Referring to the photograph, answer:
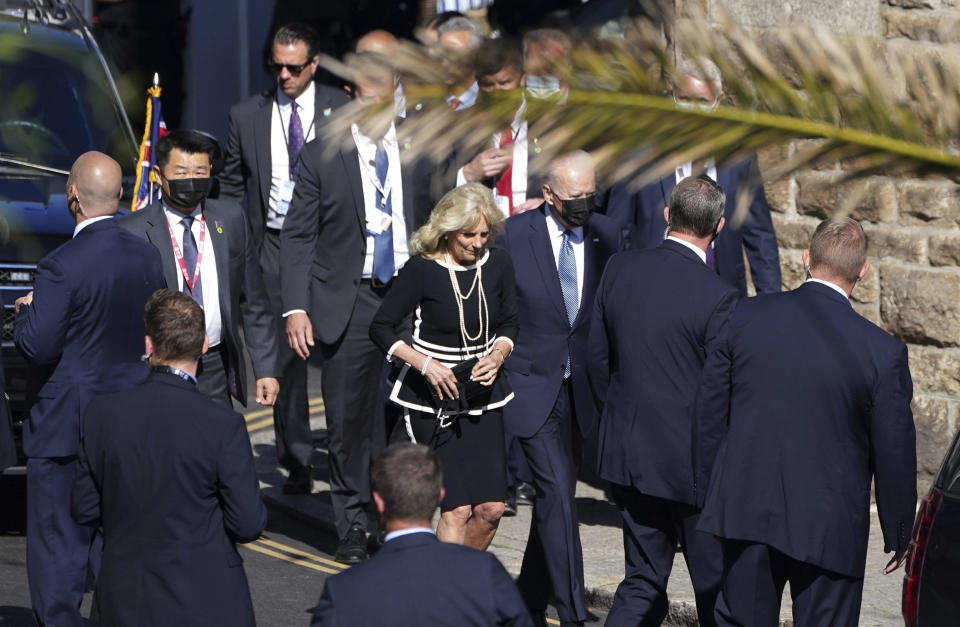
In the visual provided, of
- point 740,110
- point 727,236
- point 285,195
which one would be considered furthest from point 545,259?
point 740,110

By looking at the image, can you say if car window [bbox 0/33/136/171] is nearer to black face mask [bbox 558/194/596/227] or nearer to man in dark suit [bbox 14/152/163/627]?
man in dark suit [bbox 14/152/163/627]

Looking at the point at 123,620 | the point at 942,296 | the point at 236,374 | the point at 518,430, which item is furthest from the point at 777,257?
the point at 123,620

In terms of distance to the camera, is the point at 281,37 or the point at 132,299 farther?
the point at 281,37

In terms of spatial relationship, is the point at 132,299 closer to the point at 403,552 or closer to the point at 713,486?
the point at 713,486

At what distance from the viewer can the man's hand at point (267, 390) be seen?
731cm

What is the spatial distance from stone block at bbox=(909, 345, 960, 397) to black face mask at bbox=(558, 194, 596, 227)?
8.38 ft

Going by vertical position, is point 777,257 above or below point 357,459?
above

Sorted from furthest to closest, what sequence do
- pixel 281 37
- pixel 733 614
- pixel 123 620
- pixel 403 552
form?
pixel 281 37 < pixel 733 614 < pixel 123 620 < pixel 403 552

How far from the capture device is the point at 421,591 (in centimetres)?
368

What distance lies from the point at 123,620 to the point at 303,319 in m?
3.39

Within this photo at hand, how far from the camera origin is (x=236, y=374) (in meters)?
7.30

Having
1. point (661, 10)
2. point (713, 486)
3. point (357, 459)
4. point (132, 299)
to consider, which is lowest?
point (357, 459)

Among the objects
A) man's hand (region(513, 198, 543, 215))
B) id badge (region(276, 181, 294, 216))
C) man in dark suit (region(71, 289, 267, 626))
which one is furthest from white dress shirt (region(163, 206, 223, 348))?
man in dark suit (region(71, 289, 267, 626))

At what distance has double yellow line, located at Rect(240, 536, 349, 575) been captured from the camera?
8.05 m
